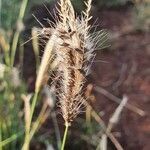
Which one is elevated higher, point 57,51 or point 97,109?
point 57,51

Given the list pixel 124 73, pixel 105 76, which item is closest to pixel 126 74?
pixel 124 73

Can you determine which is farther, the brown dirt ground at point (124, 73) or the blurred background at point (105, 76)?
the brown dirt ground at point (124, 73)

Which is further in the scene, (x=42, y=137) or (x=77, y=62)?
(x=42, y=137)

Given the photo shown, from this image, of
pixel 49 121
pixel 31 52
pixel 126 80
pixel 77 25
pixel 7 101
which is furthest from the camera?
pixel 31 52

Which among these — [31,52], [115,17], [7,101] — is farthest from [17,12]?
[7,101]

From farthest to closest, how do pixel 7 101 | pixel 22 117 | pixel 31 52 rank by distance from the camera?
pixel 31 52 → pixel 22 117 → pixel 7 101

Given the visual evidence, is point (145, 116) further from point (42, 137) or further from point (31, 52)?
point (31, 52)

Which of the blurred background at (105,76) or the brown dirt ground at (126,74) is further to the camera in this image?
the brown dirt ground at (126,74)

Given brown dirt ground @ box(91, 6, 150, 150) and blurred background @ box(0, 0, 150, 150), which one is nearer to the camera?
blurred background @ box(0, 0, 150, 150)
